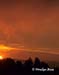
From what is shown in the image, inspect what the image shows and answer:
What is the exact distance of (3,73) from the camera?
79.2ft

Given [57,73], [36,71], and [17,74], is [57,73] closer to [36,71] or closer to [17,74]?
[36,71]

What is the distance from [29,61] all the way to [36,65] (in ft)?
2.49

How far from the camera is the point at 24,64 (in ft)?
81.8

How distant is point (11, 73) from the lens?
80.9 ft

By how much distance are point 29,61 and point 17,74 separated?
162cm

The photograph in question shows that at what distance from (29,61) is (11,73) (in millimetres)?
1995

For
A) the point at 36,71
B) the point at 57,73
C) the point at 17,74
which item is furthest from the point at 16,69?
the point at 57,73

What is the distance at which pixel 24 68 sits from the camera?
2494 cm

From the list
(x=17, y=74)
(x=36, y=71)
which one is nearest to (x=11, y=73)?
(x=17, y=74)

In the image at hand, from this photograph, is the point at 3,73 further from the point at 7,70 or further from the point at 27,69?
the point at 27,69

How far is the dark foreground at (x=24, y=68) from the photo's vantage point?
23.8m

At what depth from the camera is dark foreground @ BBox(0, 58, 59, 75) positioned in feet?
78.0

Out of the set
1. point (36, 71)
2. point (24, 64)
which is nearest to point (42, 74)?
point (36, 71)

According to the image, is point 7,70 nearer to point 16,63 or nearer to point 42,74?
point 16,63
